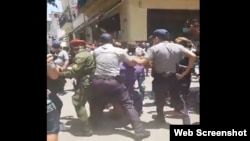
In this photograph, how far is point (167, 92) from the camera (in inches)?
163

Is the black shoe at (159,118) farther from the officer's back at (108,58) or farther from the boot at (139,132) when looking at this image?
the officer's back at (108,58)

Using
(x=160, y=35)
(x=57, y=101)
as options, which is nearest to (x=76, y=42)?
(x=57, y=101)

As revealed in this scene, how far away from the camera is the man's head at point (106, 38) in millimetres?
3992

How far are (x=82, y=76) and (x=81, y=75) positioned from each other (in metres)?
0.02

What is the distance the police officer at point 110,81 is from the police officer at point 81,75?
0.07m

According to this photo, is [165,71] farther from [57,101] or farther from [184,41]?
[57,101]

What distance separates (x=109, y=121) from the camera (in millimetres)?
4086

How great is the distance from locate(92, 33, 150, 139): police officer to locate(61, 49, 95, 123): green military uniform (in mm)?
66

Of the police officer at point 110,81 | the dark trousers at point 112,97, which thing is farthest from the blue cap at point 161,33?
the dark trousers at point 112,97
